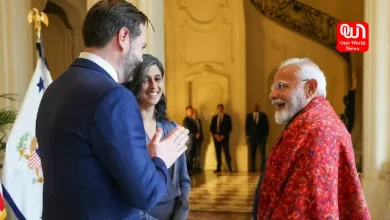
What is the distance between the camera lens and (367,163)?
516cm

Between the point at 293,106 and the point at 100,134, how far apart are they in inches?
42.7

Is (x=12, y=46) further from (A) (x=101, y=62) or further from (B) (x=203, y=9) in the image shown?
(B) (x=203, y=9)

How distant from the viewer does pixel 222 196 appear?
7086mm

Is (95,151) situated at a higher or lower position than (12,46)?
lower

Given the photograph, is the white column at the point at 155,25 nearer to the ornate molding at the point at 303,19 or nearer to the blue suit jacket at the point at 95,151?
the blue suit jacket at the point at 95,151

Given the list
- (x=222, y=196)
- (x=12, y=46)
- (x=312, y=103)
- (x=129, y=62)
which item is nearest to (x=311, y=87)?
(x=312, y=103)

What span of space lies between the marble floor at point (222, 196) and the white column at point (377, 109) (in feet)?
5.09

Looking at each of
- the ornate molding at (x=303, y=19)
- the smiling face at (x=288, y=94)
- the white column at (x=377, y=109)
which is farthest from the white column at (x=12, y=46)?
the ornate molding at (x=303, y=19)

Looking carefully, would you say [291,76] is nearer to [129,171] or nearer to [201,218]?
[129,171]

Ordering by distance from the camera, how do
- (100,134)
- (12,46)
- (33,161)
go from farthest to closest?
(12,46) < (33,161) < (100,134)

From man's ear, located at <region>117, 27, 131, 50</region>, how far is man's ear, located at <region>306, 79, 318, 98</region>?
3.22 feet

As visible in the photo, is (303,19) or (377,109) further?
(303,19)

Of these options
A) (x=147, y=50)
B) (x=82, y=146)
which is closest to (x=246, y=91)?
(x=147, y=50)

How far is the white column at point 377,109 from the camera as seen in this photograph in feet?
16.3
